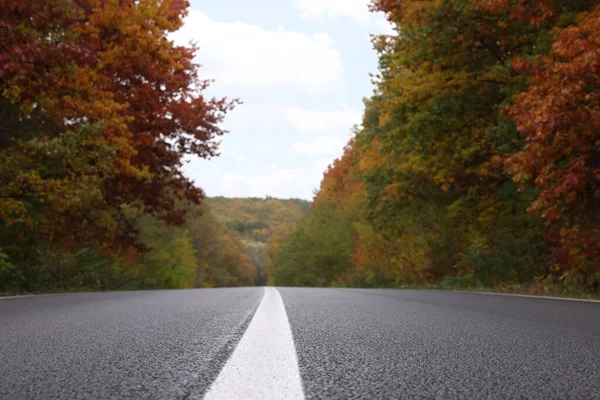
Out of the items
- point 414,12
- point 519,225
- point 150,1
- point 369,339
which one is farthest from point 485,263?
point 369,339

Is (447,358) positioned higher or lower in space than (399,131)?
lower

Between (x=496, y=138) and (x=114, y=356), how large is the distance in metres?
14.2

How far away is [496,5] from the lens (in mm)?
11977

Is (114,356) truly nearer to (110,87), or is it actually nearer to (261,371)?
(261,371)

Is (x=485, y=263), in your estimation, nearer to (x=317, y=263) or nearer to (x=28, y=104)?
(x=28, y=104)

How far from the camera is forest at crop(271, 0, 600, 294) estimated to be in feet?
32.1

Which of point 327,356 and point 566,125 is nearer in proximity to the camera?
point 327,356

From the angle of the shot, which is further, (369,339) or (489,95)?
(489,95)

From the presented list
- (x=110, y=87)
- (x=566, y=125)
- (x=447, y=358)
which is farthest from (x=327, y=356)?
(x=110, y=87)

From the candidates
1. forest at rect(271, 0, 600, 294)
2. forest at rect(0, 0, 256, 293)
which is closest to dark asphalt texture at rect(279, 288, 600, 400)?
forest at rect(271, 0, 600, 294)

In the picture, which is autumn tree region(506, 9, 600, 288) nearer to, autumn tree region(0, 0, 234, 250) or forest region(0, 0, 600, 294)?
forest region(0, 0, 600, 294)

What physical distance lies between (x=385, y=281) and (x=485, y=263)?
52.1ft

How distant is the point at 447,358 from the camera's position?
2.99 m

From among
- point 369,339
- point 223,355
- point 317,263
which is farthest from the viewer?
point 317,263
